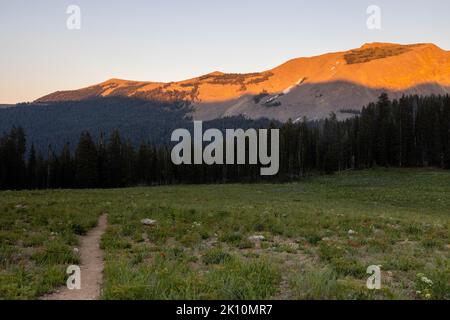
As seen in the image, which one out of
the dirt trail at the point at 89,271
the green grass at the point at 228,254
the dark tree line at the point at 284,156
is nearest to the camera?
the green grass at the point at 228,254

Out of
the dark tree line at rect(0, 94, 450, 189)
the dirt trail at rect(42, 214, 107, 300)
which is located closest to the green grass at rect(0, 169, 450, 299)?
the dirt trail at rect(42, 214, 107, 300)

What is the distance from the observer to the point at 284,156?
105 meters

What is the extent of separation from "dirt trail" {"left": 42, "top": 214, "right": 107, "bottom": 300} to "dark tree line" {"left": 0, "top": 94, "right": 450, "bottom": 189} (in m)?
74.8

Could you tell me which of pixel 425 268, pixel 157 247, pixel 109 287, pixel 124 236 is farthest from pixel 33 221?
pixel 425 268

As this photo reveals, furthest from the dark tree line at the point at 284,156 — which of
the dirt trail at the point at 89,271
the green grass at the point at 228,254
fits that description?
the dirt trail at the point at 89,271

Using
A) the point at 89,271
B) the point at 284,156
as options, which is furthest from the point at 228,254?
the point at 284,156

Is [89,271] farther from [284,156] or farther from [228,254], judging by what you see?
[284,156]

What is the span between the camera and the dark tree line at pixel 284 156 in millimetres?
92938

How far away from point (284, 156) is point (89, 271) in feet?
319

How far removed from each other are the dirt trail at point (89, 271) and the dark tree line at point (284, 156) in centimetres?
7479

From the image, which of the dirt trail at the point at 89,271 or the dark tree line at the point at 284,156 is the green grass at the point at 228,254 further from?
the dark tree line at the point at 284,156

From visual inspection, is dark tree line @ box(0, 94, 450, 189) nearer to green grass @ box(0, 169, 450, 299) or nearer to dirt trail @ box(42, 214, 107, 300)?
green grass @ box(0, 169, 450, 299)

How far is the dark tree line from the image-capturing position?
92.9 metres

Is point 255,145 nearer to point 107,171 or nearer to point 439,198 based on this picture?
point 107,171
